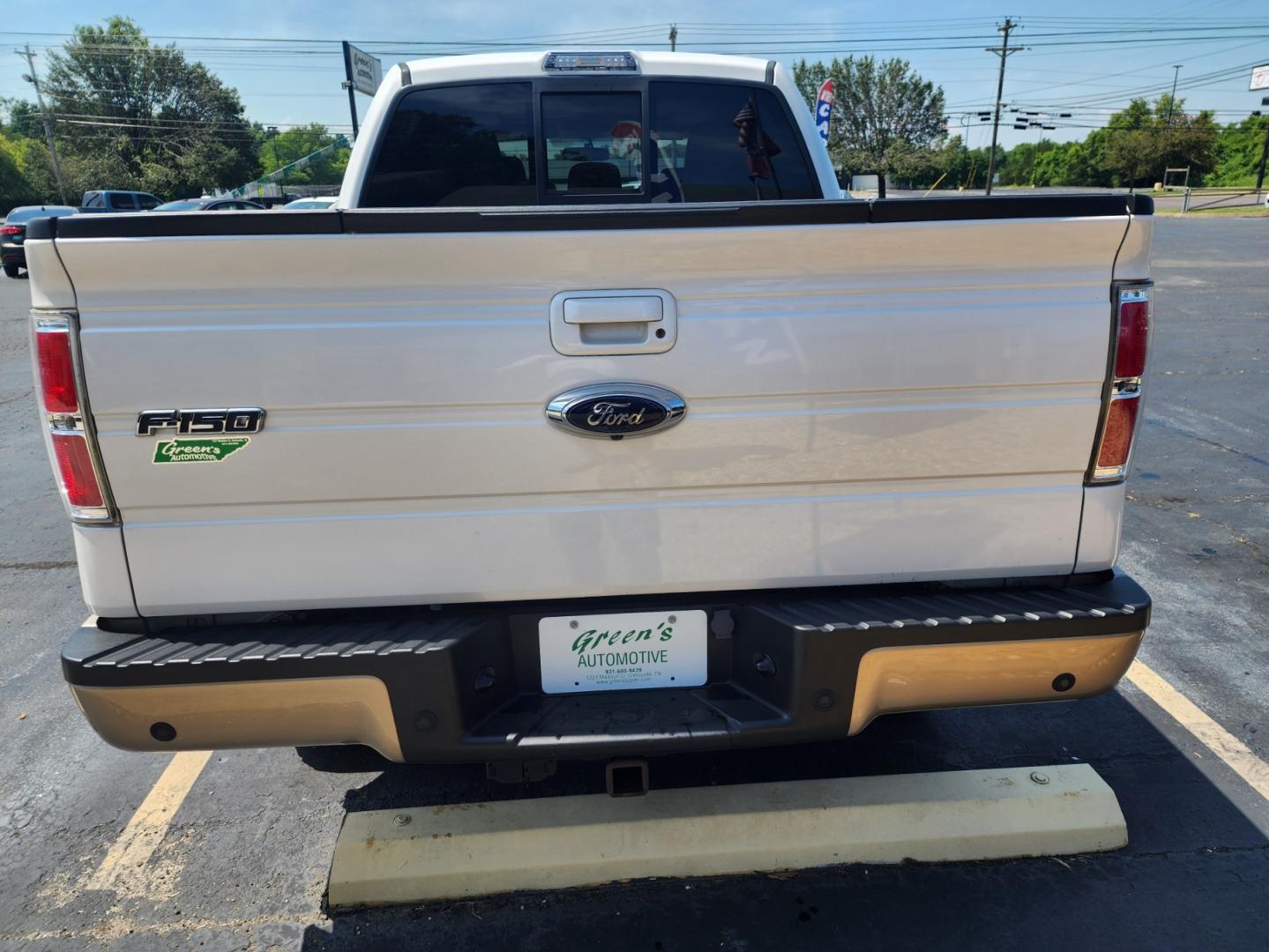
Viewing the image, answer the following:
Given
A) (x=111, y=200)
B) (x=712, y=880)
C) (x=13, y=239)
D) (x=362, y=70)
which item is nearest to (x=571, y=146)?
(x=712, y=880)

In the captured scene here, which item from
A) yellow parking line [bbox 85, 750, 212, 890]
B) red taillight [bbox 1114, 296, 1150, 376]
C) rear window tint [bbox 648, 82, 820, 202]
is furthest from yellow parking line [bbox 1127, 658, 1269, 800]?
yellow parking line [bbox 85, 750, 212, 890]

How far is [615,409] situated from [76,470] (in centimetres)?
122

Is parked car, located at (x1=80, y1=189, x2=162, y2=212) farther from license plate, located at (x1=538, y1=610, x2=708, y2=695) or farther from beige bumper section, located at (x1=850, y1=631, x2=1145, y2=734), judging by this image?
beige bumper section, located at (x1=850, y1=631, x2=1145, y2=734)

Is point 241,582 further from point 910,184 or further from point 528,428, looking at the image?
point 910,184

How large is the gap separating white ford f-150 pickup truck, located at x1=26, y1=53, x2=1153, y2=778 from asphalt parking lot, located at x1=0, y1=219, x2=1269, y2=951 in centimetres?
64

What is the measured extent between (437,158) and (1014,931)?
3.41m

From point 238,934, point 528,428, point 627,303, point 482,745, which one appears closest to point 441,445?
point 528,428

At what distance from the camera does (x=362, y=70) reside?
17562 millimetres

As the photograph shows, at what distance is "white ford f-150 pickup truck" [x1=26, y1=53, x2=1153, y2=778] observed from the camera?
1.90 metres

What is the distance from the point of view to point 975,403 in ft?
6.78

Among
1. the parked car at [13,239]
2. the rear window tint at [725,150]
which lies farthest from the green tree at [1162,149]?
the rear window tint at [725,150]

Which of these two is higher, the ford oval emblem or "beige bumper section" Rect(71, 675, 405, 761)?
the ford oval emblem

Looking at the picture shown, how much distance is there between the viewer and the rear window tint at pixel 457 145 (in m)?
3.56

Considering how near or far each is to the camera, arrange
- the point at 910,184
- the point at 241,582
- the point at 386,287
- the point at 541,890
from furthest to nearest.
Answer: the point at 910,184
the point at 541,890
the point at 241,582
the point at 386,287
